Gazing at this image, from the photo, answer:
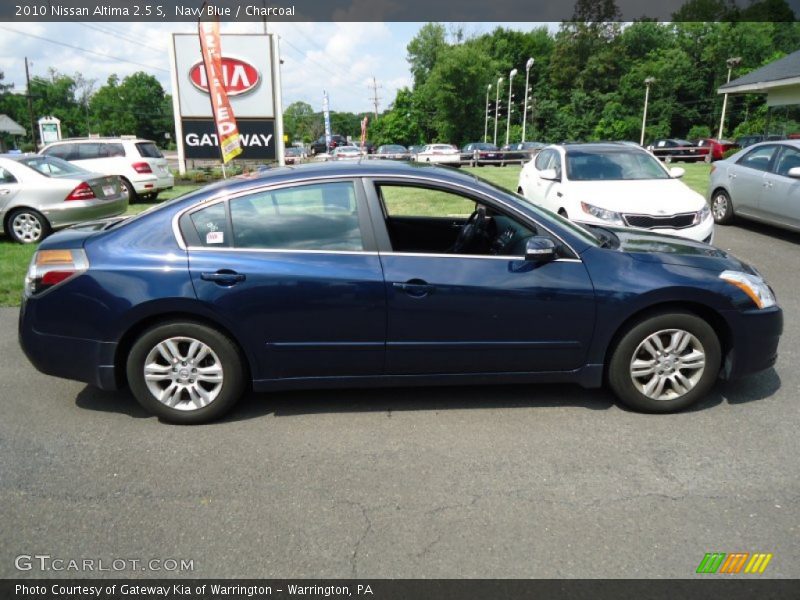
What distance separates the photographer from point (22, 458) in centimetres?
343

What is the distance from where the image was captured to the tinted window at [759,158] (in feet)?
32.2

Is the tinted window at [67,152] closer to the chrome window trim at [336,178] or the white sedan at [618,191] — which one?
the white sedan at [618,191]

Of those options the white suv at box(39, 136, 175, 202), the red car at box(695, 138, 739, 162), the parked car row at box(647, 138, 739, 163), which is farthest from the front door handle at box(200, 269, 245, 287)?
the red car at box(695, 138, 739, 162)

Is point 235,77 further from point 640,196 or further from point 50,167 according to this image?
point 640,196

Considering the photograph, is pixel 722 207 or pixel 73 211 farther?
pixel 722 207

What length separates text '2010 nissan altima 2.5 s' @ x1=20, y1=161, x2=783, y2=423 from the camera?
12.0 ft

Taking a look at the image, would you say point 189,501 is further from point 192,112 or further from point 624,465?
point 192,112

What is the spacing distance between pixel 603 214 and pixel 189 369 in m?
5.50

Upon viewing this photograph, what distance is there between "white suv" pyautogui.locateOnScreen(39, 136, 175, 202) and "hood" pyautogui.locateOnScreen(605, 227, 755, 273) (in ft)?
45.8

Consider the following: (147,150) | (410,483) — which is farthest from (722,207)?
(147,150)

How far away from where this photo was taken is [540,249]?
3648 millimetres

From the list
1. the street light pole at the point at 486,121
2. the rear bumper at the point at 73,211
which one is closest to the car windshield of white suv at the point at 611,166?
the rear bumper at the point at 73,211

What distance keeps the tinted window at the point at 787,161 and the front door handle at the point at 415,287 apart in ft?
26.9

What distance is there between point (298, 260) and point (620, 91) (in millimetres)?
77674
